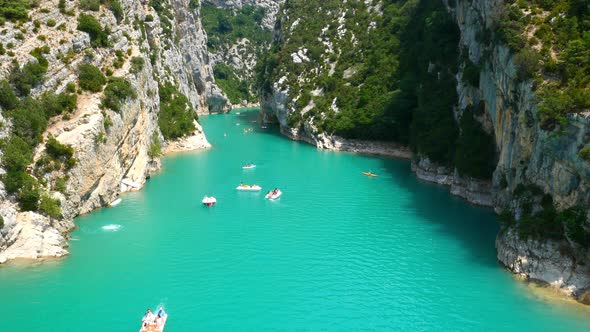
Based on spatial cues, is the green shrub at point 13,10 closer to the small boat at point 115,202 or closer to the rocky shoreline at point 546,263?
the small boat at point 115,202

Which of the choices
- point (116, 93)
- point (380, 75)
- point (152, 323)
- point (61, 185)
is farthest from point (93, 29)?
point (380, 75)

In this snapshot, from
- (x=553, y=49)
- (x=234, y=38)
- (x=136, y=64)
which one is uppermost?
(x=234, y=38)

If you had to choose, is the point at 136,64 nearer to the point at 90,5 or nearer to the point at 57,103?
the point at 90,5

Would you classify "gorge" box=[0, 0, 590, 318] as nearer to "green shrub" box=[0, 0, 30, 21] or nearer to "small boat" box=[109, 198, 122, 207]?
"green shrub" box=[0, 0, 30, 21]

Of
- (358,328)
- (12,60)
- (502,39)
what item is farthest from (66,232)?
(502,39)

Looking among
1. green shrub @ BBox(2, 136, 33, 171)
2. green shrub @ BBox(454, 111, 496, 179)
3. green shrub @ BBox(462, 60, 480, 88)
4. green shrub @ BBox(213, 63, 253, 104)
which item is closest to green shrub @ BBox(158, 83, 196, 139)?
green shrub @ BBox(2, 136, 33, 171)
